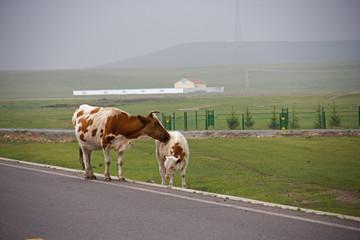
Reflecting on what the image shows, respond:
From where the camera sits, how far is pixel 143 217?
9766 mm

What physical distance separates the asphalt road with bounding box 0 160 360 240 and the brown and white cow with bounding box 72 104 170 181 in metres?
1.91

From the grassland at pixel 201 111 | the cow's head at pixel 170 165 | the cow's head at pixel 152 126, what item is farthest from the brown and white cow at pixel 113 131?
the grassland at pixel 201 111

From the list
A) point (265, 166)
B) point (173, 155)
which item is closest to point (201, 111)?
point (265, 166)

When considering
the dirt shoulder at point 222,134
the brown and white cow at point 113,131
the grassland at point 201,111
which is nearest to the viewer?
the brown and white cow at point 113,131

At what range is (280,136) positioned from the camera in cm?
3906

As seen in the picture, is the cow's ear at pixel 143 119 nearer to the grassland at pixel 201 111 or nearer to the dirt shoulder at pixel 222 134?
the dirt shoulder at pixel 222 134

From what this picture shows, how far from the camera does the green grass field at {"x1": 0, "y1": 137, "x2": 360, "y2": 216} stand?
49.1 ft

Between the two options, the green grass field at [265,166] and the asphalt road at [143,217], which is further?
the green grass field at [265,166]

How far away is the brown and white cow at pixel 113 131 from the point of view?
1531 centimetres

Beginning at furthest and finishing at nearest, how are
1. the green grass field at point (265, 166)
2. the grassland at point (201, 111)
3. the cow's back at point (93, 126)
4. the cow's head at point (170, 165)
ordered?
1. the grassland at point (201, 111)
2. the cow's head at point (170, 165)
3. the cow's back at point (93, 126)
4. the green grass field at point (265, 166)

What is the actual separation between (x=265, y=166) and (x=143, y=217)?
14059 mm

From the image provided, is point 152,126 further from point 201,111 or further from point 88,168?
→ point 201,111

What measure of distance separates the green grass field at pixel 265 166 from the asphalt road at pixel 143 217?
222cm

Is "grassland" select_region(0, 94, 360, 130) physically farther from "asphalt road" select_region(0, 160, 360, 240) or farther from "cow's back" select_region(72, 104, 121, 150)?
"asphalt road" select_region(0, 160, 360, 240)
